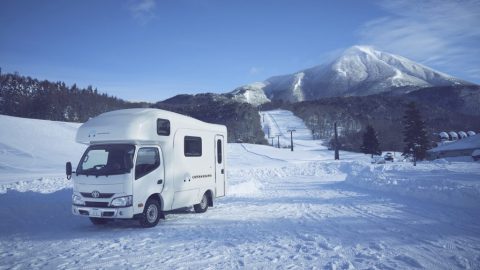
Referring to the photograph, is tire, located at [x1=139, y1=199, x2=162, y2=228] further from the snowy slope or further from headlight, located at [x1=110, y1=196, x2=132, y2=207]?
the snowy slope

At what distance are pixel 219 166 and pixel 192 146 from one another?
2.03 m

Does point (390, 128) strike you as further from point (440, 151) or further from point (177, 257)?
point (177, 257)

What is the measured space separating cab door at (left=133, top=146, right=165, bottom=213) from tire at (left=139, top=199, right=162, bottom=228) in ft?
0.90

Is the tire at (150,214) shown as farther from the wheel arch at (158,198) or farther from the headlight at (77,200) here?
the headlight at (77,200)

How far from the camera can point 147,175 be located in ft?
31.7

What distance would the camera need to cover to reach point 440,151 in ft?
251

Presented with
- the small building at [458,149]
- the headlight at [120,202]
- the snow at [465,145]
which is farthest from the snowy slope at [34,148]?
the snow at [465,145]

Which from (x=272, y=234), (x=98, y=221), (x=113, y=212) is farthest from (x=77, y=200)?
(x=272, y=234)

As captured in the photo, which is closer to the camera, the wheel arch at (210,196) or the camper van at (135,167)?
the camper van at (135,167)

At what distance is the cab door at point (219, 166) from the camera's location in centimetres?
1318

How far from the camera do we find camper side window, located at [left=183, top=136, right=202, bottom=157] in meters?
11.4

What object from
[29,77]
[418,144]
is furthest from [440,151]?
[29,77]

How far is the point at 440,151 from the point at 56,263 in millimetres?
84099

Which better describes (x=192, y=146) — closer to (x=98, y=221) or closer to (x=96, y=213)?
(x=98, y=221)
